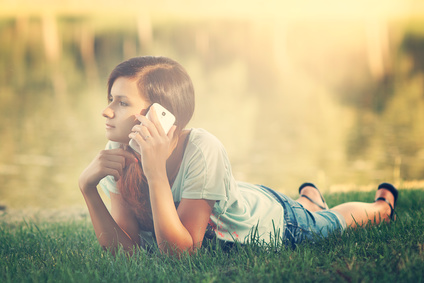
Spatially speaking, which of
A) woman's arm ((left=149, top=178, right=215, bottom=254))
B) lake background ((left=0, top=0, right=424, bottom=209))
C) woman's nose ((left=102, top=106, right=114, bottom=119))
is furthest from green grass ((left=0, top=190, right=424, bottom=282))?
lake background ((left=0, top=0, right=424, bottom=209))

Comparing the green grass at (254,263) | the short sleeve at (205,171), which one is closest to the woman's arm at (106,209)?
the green grass at (254,263)

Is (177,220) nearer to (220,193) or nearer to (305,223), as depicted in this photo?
(220,193)

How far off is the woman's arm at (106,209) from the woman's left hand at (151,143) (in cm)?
19

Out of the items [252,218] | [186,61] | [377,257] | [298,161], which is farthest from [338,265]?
[186,61]

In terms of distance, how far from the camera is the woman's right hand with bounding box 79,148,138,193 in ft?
7.61

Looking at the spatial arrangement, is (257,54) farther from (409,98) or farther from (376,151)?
(376,151)

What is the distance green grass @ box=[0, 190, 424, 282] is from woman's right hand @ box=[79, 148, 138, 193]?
1.24 feet

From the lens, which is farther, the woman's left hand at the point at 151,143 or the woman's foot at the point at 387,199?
the woman's foot at the point at 387,199

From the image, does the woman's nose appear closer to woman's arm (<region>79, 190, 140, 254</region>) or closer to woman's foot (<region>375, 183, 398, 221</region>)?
woman's arm (<region>79, 190, 140, 254</region>)

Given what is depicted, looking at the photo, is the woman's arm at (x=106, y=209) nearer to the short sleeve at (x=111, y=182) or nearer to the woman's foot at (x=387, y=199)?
the short sleeve at (x=111, y=182)

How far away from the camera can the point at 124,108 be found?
230 cm

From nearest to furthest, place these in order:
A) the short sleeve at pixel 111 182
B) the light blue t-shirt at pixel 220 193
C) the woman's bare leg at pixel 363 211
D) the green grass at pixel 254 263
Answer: the green grass at pixel 254 263, the light blue t-shirt at pixel 220 193, the short sleeve at pixel 111 182, the woman's bare leg at pixel 363 211

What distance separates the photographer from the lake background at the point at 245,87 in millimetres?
9055

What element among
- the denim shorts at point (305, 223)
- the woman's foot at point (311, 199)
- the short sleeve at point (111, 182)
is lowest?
the woman's foot at point (311, 199)
